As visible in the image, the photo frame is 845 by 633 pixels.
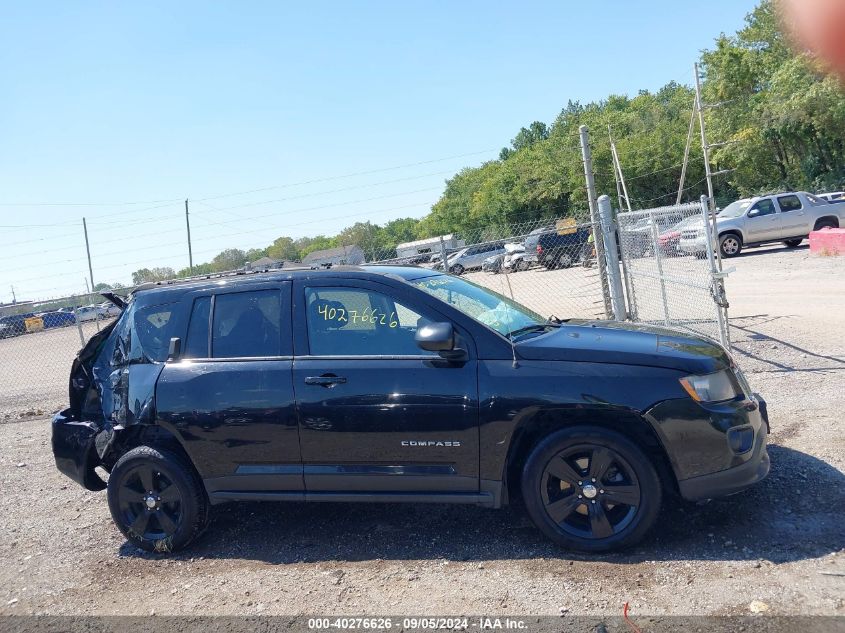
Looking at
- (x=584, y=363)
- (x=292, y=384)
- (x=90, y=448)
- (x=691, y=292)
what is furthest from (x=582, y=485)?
(x=691, y=292)

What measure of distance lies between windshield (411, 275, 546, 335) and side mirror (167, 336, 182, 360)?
167 centimetres

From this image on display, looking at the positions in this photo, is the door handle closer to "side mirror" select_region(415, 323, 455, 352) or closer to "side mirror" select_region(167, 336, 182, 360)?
"side mirror" select_region(415, 323, 455, 352)

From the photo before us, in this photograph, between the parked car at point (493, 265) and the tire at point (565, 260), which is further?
the parked car at point (493, 265)

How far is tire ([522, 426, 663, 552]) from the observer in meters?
4.12

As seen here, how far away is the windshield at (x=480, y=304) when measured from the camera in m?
4.73

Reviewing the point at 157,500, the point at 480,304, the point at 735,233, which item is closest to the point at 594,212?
the point at 480,304

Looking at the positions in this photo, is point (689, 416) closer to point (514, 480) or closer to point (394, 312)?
point (514, 480)

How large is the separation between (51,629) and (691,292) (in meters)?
9.62

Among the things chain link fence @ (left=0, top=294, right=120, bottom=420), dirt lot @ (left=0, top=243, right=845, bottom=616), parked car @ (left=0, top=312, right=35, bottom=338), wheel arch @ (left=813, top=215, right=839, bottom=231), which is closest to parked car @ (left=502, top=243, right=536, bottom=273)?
wheel arch @ (left=813, top=215, right=839, bottom=231)

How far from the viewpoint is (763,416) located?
4.56 meters

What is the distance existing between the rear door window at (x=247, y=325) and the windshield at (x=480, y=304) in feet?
3.22

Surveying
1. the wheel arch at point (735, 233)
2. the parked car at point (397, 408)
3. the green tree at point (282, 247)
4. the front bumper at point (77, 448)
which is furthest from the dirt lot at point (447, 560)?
the green tree at point (282, 247)

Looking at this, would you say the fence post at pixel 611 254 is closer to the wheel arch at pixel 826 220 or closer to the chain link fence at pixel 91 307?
the chain link fence at pixel 91 307

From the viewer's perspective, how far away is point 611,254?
30.3 feet
